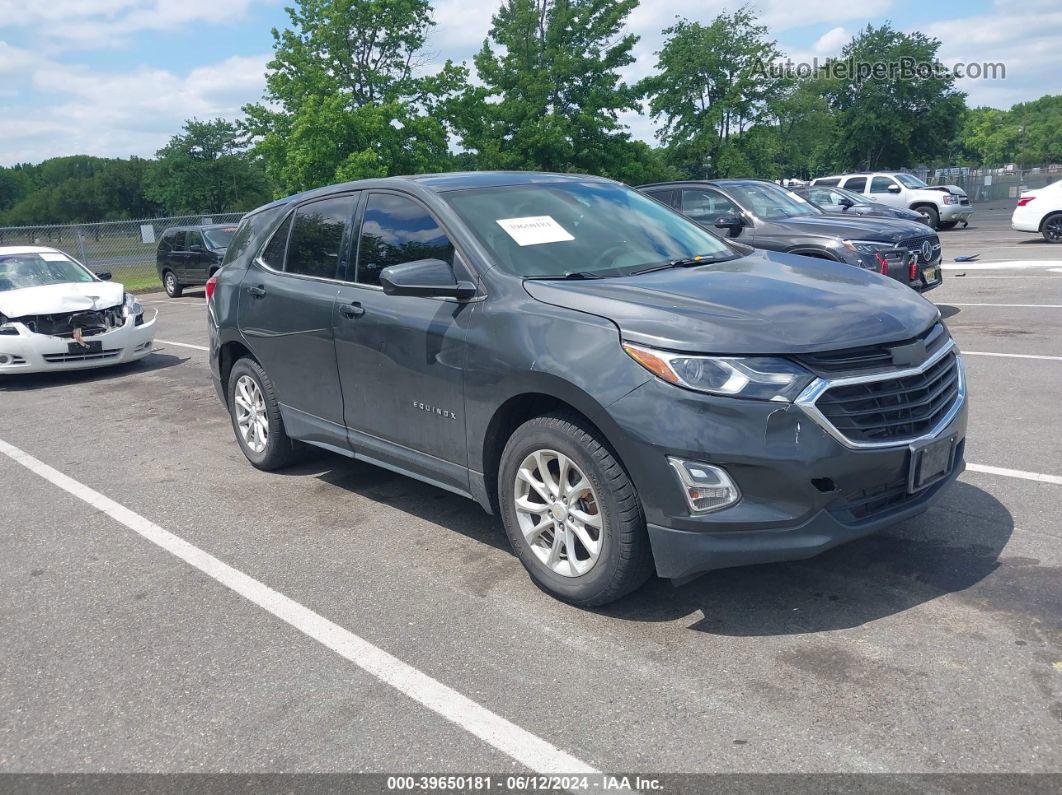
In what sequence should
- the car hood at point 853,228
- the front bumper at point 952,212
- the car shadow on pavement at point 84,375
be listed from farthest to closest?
the front bumper at point 952,212
the car shadow on pavement at point 84,375
the car hood at point 853,228

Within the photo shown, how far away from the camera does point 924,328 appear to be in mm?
3832

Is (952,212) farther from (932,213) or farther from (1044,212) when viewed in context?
(1044,212)

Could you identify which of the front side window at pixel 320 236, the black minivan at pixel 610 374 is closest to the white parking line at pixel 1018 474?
the black minivan at pixel 610 374

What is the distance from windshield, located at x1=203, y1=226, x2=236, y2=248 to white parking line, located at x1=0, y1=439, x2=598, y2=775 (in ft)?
56.7

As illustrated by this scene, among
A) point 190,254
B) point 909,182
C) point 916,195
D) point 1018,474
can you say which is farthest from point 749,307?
point 909,182

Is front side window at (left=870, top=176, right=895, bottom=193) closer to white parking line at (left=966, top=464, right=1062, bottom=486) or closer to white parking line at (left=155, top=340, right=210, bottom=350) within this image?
white parking line at (left=155, top=340, right=210, bottom=350)

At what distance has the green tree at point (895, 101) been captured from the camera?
4553 centimetres

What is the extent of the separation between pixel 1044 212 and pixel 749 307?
18.6m

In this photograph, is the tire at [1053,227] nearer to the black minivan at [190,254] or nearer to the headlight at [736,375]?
the black minivan at [190,254]

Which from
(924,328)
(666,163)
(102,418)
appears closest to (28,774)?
(924,328)

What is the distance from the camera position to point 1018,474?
5191 millimetres

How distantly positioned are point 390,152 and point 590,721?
30605 mm

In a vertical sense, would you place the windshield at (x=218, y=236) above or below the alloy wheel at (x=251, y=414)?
above

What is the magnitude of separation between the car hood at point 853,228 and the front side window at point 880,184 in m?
19.3
